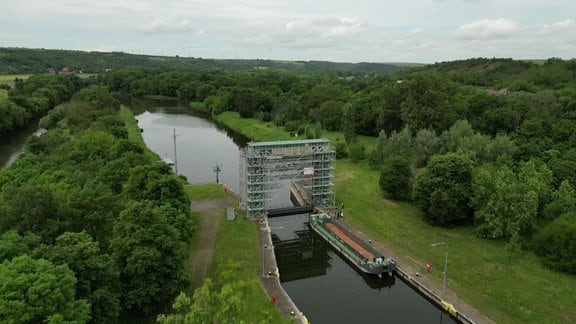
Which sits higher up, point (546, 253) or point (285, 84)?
point (285, 84)

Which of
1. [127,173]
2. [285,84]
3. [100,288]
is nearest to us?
[100,288]

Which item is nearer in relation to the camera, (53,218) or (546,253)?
(53,218)

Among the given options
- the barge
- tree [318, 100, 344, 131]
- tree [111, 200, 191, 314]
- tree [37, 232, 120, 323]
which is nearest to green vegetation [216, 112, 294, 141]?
tree [318, 100, 344, 131]

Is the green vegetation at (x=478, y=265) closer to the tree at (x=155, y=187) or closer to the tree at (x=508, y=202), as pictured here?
the tree at (x=508, y=202)

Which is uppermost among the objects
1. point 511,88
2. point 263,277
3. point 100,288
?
point 511,88

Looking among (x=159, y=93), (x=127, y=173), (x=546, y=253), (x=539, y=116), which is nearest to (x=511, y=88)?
(x=539, y=116)

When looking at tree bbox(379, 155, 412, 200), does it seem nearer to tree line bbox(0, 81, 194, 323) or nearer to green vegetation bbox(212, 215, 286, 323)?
green vegetation bbox(212, 215, 286, 323)

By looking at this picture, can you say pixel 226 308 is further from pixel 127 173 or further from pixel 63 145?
pixel 63 145
